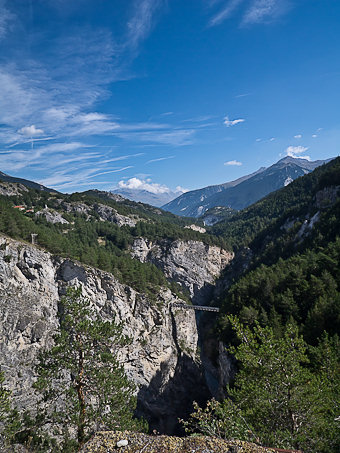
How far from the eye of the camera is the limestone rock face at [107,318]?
1310 inches

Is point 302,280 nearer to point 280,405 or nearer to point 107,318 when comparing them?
point 280,405

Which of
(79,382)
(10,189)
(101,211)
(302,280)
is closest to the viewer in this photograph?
(79,382)

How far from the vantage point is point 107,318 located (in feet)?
154

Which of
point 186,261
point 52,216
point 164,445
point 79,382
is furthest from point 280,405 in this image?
point 186,261

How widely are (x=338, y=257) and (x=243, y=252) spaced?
226 ft

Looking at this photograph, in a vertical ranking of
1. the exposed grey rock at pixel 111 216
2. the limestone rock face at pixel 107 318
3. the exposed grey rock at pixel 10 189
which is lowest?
the limestone rock face at pixel 107 318

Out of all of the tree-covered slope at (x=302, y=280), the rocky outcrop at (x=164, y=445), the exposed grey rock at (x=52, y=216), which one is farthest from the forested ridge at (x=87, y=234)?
the rocky outcrop at (x=164, y=445)

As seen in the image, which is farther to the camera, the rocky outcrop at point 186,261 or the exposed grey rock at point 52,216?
the rocky outcrop at point 186,261

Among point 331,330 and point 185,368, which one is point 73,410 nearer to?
point 331,330

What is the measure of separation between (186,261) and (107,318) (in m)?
61.0

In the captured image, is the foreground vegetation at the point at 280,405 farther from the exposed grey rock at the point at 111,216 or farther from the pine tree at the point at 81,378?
the exposed grey rock at the point at 111,216

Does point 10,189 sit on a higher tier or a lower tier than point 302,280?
higher

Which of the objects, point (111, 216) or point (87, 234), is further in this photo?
point (111, 216)

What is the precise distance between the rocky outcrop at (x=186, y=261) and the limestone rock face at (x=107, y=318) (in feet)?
108
